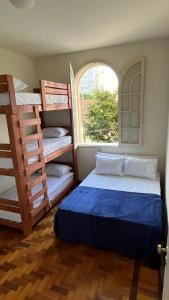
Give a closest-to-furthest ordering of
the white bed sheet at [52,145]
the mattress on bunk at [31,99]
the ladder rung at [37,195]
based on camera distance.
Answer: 1. the mattress on bunk at [31,99]
2. the ladder rung at [37,195]
3. the white bed sheet at [52,145]

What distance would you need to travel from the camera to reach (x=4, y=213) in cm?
243

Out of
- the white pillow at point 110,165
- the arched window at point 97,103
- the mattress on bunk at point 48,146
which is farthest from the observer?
the arched window at point 97,103

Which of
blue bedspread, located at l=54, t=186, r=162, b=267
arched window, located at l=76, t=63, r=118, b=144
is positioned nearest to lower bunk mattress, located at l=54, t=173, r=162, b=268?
blue bedspread, located at l=54, t=186, r=162, b=267

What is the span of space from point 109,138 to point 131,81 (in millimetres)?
1081

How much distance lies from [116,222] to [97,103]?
88.5 inches

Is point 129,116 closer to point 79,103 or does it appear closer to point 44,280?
point 79,103

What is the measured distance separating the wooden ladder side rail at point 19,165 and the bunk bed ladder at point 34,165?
0.18 ft

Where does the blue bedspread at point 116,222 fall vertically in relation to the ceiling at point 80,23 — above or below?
below

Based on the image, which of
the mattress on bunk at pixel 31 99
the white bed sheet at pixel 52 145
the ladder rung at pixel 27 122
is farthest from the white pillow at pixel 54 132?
the ladder rung at pixel 27 122

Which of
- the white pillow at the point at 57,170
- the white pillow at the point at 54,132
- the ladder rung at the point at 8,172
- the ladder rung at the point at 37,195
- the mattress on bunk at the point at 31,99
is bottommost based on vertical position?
the ladder rung at the point at 37,195

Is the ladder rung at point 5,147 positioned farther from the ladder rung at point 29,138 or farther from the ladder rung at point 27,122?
the ladder rung at point 27,122

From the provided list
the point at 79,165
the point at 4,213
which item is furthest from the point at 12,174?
the point at 79,165

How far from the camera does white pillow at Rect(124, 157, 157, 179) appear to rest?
2.89 meters

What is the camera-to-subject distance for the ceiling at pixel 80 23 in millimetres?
1703
